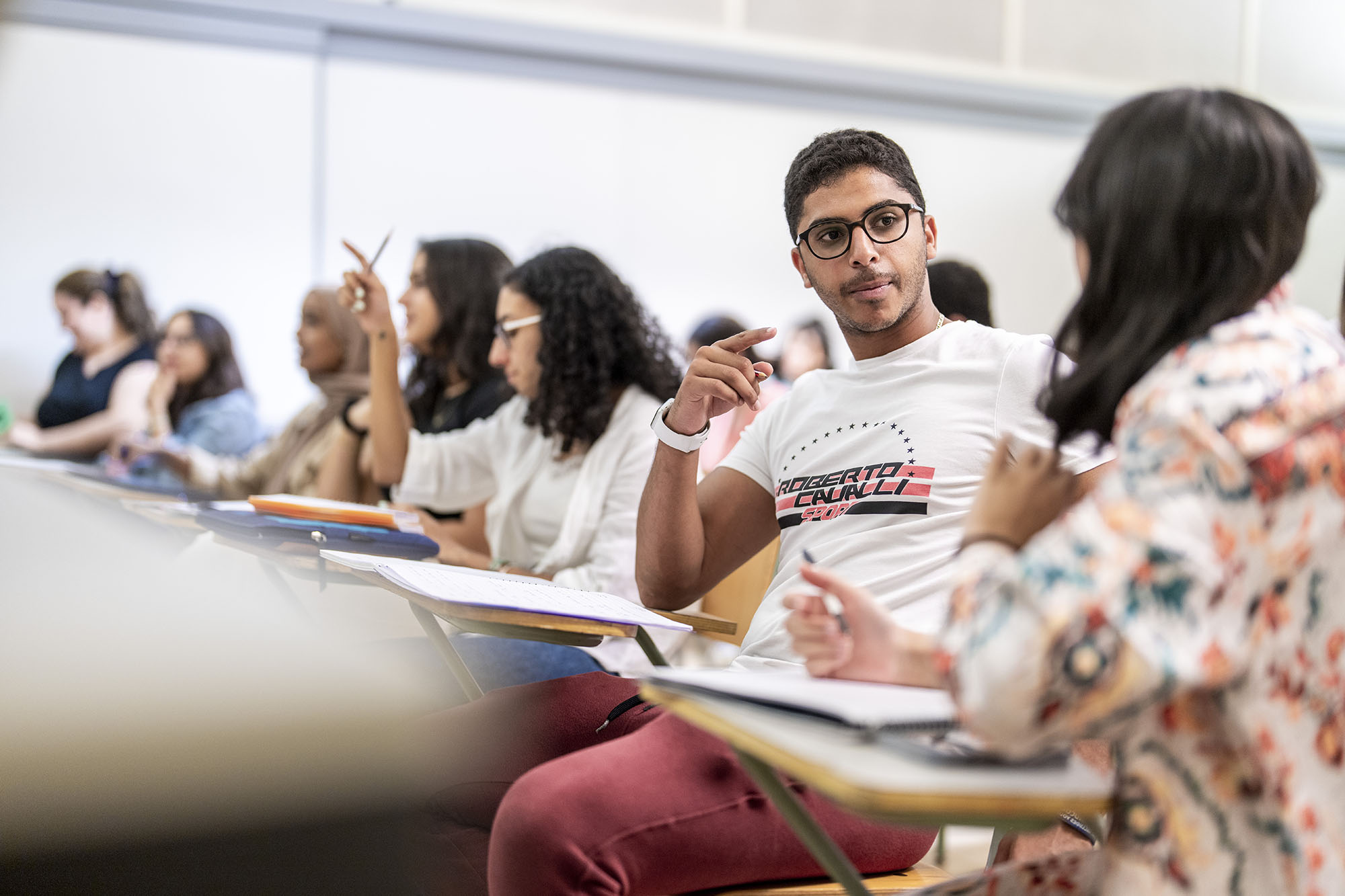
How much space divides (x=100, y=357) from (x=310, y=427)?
2107 mm

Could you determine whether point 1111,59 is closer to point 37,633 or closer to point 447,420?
point 447,420

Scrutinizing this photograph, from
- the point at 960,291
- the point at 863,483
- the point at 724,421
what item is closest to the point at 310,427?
the point at 724,421

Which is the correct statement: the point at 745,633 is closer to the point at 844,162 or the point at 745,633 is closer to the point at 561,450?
the point at 561,450

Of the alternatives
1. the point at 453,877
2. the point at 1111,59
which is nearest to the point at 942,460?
the point at 453,877

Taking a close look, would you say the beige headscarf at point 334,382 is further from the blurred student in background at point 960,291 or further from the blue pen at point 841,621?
the blue pen at point 841,621

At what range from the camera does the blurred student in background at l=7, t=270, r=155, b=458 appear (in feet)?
15.6

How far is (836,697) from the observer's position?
2.55 feet

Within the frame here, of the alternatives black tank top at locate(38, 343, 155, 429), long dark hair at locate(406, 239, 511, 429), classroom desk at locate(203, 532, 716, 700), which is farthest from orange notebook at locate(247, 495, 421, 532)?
black tank top at locate(38, 343, 155, 429)

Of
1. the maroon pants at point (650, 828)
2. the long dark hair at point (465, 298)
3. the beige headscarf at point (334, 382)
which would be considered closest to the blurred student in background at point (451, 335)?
the long dark hair at point (465, 298)

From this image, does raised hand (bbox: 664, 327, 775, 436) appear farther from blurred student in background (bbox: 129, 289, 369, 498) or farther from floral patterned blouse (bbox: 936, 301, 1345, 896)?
blurred student in background (bbox: 129, 289, 369, 498)

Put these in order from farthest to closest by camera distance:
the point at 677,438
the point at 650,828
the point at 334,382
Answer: the point at 334,382 → the point at 677,438 → the point at 650,828

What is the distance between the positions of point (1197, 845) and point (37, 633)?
731 mm

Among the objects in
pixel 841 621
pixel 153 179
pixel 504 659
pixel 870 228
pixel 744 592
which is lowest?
pixel 504 659

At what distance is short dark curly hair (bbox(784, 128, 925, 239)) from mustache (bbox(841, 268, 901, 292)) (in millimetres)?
113
